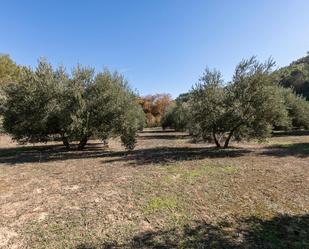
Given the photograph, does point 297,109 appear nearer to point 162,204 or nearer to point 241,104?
point 241,104

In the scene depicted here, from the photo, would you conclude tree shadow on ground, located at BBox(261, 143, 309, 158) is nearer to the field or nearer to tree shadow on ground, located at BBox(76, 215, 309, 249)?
A: the field

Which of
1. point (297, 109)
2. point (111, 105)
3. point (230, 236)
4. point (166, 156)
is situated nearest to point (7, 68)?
point (111, 105)

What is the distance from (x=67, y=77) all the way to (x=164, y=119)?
3376 cm

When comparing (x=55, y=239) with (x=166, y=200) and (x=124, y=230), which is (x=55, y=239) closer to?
(x=124, y=230)

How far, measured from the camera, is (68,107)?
1566cm

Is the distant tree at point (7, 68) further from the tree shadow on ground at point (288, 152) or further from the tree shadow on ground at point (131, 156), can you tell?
the tree shadow on ground at point (288, 152)

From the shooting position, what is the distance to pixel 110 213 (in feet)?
20.2

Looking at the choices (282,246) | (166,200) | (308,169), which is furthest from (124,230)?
(308,169)

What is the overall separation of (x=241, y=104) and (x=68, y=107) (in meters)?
10.8

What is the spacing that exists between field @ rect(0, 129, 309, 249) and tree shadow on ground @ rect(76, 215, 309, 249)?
0.06 ft

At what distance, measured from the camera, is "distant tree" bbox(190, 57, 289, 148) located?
49.4 ft

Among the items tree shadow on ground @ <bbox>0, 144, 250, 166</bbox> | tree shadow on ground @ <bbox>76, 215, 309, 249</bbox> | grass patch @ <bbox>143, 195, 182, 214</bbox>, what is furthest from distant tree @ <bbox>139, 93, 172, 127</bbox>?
tree shadow on ground @ <bbox>76, 215, 309, 249</bbox>

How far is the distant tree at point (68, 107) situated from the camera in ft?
50.4

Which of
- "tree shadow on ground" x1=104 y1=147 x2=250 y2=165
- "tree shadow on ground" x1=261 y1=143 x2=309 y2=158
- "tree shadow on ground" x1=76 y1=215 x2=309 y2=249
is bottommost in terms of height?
"tree shadow on ground" x1=76 y1=215 x2=309 y2=249
